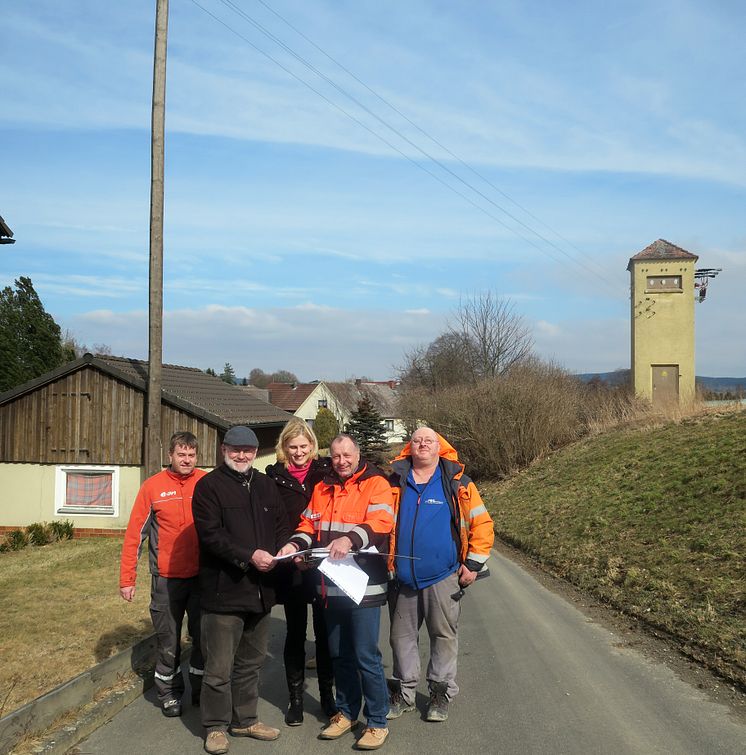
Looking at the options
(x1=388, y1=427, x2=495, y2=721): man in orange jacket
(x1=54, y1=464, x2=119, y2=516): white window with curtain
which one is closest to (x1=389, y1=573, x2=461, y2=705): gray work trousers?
(x1=388, y1=427, x2=495, y2=721): man in orange jacket

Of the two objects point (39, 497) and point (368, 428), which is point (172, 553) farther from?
point (368, 428)

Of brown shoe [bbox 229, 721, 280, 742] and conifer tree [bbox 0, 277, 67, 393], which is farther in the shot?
conifer tree [bbox 0, 277, 67, 393]

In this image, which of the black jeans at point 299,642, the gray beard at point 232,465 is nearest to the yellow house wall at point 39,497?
the black jeans at point 299,642

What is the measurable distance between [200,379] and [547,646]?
45.3 feet

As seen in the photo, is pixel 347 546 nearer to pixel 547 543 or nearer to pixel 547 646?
pixel 547 646

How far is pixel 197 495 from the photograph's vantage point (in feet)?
15.4

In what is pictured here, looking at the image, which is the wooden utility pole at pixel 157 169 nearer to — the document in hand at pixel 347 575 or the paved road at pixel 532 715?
the paved road at pixel 532 715

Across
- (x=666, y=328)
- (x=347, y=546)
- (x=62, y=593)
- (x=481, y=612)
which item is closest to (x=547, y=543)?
(x=481, y=612)

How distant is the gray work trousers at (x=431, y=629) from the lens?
503cm

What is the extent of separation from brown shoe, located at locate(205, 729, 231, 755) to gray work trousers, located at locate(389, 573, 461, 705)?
124 centimetres

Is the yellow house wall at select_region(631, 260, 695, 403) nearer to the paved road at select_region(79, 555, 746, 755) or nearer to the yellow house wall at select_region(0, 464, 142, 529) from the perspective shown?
the yellow house wall at select_region(0, 464, 142, 529)

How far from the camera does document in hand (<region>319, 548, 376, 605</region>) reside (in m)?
4.53

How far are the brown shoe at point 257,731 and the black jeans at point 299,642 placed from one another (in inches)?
14.2

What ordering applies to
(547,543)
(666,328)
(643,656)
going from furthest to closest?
1. (666,328)
2. (547,543)
3. (643,656)
